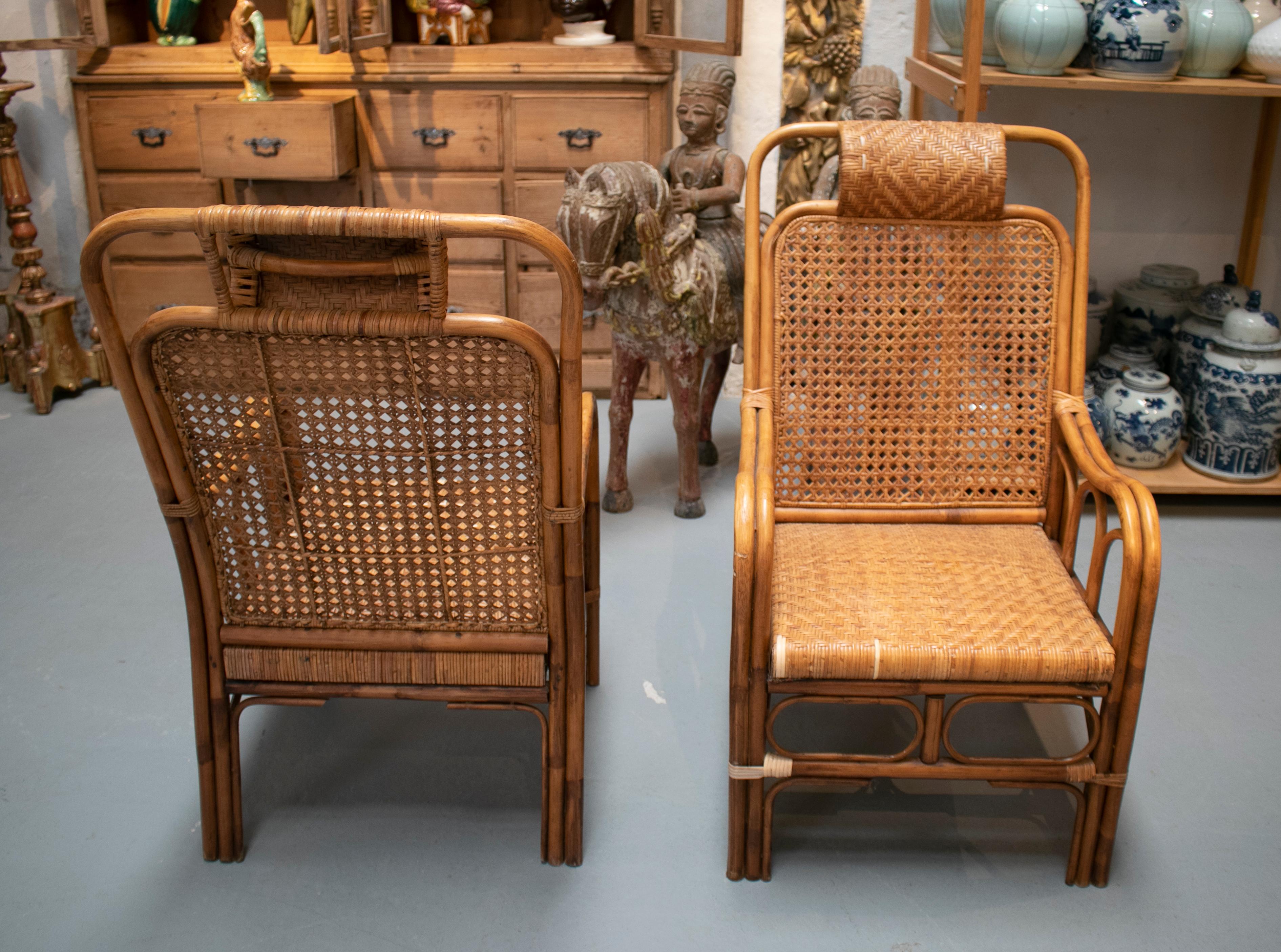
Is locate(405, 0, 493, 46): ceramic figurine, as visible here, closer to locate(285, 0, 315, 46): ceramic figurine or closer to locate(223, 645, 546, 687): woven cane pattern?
locate(285, 0, 315, 46): ceramic figurine

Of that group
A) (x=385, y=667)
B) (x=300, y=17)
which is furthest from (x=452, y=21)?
(x=385, y=667)

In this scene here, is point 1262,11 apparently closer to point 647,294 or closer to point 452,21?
point 647,294

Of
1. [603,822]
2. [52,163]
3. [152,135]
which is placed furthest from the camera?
[52,163]

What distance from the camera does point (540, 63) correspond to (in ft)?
11.4

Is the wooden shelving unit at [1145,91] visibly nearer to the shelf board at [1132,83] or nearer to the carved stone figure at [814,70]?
the shelf board at [1132,83]

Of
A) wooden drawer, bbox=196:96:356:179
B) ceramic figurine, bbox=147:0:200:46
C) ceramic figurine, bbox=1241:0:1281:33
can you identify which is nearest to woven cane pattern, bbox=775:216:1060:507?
ceramic figurine, bbox=1241:0:1281:33

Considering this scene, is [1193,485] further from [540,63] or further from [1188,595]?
[540,63]

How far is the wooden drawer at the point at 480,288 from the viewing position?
146 inches

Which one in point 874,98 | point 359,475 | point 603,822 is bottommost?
point 603,822

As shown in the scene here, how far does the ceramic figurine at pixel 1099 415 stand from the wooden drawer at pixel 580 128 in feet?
4.79

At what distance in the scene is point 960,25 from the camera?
284 cm

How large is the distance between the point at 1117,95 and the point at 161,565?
2862 millimetres

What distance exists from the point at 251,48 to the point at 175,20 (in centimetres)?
45

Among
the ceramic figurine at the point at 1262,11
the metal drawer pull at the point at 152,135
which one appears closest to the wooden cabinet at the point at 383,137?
the metal drawer pull at the point at 152,135
